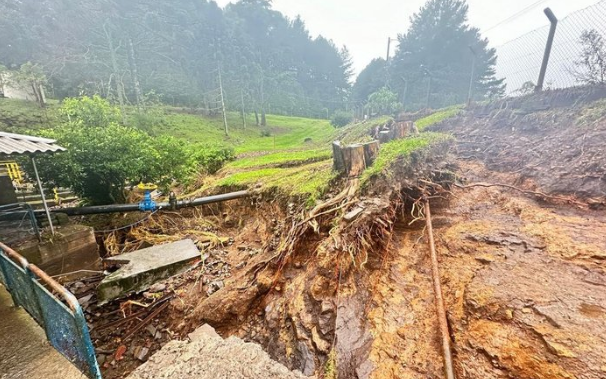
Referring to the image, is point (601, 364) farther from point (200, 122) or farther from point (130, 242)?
point (200, 122)

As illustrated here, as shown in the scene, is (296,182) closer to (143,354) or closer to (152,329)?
→ (152,329)

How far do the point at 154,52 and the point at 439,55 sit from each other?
3855cm

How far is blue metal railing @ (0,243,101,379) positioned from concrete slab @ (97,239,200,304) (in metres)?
1.27

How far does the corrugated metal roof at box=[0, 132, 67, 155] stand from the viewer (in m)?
4.09

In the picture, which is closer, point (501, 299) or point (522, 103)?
point (501, 299)

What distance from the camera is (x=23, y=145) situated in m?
4.40

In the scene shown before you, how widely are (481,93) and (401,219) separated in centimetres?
3312

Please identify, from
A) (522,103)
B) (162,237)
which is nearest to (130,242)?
(162,237)

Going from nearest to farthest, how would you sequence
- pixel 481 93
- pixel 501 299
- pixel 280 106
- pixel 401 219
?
1. pixel 501 299
2. pixel 401 219
3. pixel 481 93
4. pixel 280 106

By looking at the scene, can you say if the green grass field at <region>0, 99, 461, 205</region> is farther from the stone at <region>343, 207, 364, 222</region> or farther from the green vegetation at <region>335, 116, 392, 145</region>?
the stone at <region>343, 207, 364, 222</region>

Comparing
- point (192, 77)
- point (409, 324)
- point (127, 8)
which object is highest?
point (127, 8)

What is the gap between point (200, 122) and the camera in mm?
29844

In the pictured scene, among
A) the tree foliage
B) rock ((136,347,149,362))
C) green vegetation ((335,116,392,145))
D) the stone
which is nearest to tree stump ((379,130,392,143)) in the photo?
green vegetation ((335,116,392,145))

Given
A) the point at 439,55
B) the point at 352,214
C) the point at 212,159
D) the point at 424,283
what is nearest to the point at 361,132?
the point at 212,159
